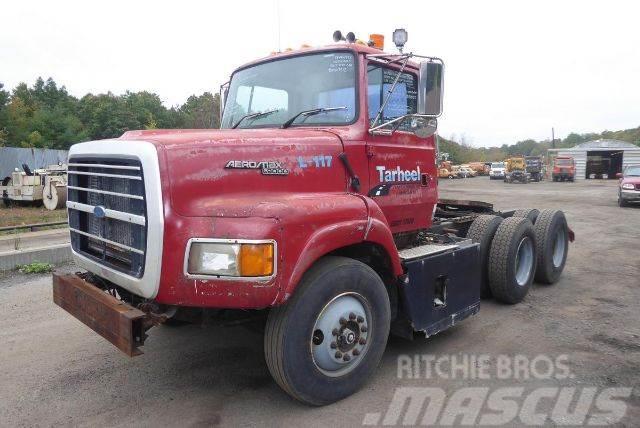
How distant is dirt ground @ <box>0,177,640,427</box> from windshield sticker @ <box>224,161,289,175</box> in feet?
5.39

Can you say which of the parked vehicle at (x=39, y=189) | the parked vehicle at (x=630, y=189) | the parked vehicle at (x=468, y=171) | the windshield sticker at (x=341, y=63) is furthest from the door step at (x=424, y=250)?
the parked vehicle at (x=468, y=171)

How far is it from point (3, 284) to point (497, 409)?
259 inches

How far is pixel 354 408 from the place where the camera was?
3.41 metres

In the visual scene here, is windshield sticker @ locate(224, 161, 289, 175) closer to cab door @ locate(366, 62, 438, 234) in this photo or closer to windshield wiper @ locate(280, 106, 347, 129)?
windshield wiper @ locate(280, 106, 347, 129)

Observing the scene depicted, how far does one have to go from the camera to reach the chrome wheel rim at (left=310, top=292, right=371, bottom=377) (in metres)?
3.34

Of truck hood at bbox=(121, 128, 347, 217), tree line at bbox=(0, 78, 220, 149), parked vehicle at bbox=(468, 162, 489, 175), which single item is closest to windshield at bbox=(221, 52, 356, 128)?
truck hood at bbox=(121, 128, 347, 217)

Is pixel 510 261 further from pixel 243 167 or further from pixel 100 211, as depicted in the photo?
pixel 100 211

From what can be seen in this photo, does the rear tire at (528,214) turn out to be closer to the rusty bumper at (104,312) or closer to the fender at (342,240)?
the fender at (342,240)

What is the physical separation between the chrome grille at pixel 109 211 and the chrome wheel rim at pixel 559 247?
227 inches

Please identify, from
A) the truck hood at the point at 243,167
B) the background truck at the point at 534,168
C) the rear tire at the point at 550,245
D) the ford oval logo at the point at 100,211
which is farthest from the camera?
the background truck at the point at 534,168

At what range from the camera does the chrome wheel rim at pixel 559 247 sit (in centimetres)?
683

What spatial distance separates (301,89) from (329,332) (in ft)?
6.62

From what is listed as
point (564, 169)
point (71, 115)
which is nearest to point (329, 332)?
point (564, 169)

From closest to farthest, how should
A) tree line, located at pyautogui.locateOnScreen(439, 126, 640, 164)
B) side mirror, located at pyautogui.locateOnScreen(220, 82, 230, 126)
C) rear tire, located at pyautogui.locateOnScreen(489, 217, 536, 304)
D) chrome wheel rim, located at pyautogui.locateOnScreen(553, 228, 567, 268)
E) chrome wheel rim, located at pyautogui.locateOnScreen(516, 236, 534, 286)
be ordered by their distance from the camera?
side mirror, located at pyautogui.locateOnScreen(220, 82, 230, 126)
rear tire, located at pyautogui.locateOnScreen(489, 217, 536, 304)
chrome wheel rim, located at pyautogui.locateOnScreen(516, 236, 534, 286)
chrome wheel rim, located at pyautogui.locateOnScreen(553, 228, 567, 268)
tree line, located at pyautogui.locateOnScreen(439, 126, 640, 164)
